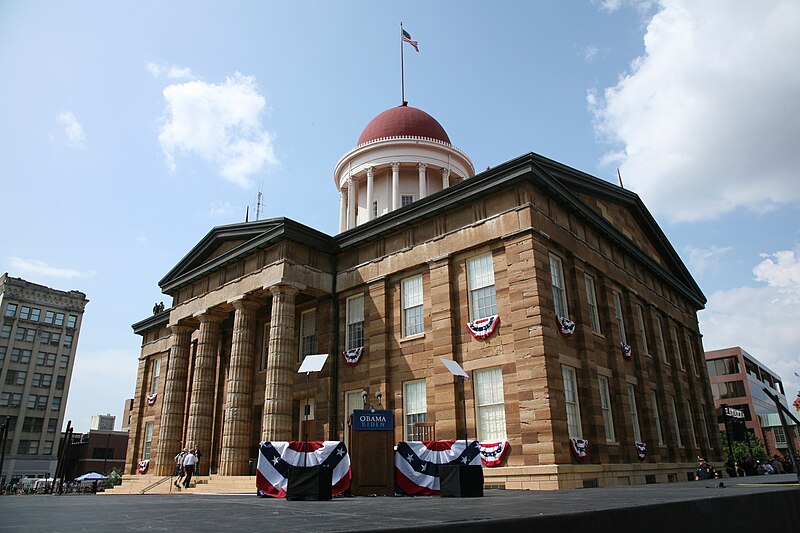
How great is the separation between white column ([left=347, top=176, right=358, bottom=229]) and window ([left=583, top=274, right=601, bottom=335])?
19.7 m

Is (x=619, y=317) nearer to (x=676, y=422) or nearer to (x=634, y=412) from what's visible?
(x=634, y=412)

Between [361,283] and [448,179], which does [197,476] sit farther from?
[448,179]

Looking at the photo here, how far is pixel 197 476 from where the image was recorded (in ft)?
86.3

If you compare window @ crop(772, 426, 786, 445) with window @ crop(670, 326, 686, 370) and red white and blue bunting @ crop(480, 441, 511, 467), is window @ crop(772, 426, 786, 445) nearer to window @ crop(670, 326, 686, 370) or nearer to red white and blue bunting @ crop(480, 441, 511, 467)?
window @ crop(670, 326, 686, 370)

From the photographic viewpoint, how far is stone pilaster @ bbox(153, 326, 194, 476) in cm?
2912

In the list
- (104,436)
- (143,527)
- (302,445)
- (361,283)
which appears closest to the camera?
(143,527)

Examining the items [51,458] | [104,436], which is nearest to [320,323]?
[104,436]

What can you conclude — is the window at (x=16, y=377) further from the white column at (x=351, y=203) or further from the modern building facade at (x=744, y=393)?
the modern building facade at (x=744, y=393)

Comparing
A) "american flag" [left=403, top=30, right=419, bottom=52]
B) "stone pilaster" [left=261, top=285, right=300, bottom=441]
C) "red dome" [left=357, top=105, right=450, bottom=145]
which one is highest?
"american flag" [left=403, top=30, right=419, bottom=52]

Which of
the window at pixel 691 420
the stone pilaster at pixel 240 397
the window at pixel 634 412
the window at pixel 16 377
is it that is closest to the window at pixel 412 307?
the stone pilaster at pixel 240 397

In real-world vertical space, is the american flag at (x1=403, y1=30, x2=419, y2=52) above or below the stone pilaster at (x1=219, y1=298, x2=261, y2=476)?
above

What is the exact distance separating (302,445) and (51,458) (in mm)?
84915

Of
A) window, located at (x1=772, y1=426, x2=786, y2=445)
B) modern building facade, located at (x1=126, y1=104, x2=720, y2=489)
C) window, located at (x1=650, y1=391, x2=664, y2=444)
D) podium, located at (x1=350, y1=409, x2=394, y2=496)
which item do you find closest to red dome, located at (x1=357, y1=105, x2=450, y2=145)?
modern building facade, located at (x1=126, y1=104, x2=720, y2=489)

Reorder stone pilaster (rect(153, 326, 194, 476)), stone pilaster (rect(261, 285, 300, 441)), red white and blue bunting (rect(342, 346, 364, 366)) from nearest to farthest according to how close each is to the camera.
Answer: stone pilaster (rect(261, 285, 300, 441)), red white and blue bunting (rect(342, 346, 364, 366)), stone pilaster (rect(153, 326, 194, 476))
